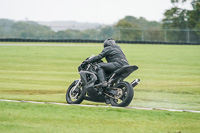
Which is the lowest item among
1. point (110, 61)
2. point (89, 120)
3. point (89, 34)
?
point (89, 34)

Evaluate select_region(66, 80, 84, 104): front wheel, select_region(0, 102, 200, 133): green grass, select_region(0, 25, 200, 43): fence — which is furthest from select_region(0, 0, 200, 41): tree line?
select_region(0, 102, 200, 133): green grass

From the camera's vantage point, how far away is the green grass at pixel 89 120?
28.5ft

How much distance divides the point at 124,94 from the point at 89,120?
6.14 ft

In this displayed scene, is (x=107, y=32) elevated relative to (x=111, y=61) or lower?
lower

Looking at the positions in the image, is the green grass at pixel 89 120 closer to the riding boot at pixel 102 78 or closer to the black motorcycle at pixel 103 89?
the black motorcycle at pixel 103 89

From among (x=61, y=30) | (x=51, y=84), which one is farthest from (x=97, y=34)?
(x=51, y=84)

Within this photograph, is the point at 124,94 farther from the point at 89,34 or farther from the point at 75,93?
the point at 89,34

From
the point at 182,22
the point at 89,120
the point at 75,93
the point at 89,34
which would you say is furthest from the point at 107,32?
the point at 89,120

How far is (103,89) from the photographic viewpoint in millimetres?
11781

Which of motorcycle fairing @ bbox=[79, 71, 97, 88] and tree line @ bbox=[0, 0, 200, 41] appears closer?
motorcycle fairing @ bbox=[79, 71, 97, 88]

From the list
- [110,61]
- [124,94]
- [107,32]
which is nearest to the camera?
[124,94]

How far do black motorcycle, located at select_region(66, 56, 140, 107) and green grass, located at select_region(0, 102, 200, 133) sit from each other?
0.56 metres

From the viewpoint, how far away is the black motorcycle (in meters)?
11.3

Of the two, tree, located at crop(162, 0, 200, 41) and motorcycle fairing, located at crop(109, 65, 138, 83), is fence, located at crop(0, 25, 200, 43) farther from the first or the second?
motorcycle fairing, located at crop(109, 65, 138, 83)
